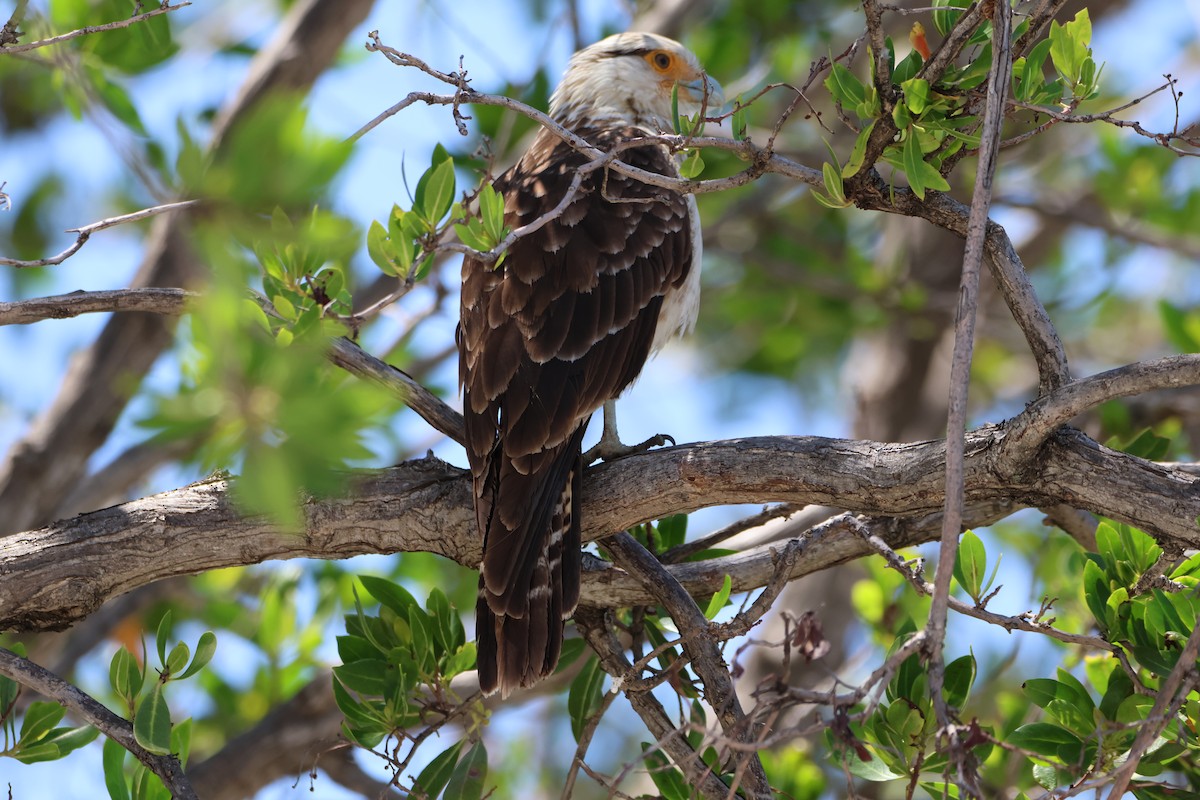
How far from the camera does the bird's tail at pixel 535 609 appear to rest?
305cm

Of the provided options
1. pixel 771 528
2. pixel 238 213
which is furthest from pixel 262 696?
pixel 238 213

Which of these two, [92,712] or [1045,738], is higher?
[1045,738]

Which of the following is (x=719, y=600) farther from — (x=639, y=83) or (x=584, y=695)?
(x=639, y=83)

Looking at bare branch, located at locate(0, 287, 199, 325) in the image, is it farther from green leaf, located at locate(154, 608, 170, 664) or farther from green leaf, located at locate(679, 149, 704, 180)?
green leaf, located at locate(679, 149, 704, 180)

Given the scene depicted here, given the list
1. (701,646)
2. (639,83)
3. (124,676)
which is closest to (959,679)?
(701,646)

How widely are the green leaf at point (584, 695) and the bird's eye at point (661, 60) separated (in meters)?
2.55

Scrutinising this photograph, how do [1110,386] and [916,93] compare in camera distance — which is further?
[916,93]

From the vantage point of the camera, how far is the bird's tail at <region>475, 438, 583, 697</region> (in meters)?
3.05

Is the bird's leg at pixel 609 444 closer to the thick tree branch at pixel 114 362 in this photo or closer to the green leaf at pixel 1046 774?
the green leaf at pixel 1046 774

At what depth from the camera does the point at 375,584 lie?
10.6 ft

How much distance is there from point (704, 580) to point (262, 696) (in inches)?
92.5

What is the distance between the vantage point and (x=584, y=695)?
11.0 ft

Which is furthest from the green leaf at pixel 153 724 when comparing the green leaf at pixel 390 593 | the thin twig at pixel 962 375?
the thin twig at pixel 962 375

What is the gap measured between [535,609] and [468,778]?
468 mm
